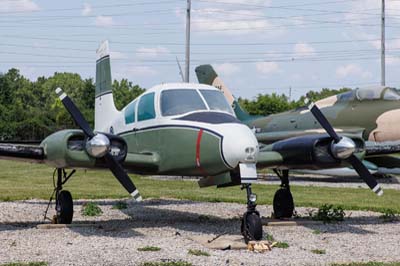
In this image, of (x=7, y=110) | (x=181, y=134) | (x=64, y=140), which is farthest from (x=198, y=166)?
(x=7, y=110)

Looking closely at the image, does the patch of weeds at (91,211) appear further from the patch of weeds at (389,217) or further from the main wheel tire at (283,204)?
the patch of weeds at (389,217)

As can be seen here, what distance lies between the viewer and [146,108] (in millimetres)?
13398

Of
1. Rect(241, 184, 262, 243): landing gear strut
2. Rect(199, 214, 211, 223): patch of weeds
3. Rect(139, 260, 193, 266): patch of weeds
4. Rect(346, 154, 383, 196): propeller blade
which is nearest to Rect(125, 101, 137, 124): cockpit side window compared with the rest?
Rect(199, 214, 211, 223): patch of weeds

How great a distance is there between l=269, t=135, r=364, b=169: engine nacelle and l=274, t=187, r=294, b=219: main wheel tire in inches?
51.5

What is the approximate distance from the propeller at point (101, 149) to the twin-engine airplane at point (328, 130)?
2566 mm

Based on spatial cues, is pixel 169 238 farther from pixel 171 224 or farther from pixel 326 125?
pixel 326 125

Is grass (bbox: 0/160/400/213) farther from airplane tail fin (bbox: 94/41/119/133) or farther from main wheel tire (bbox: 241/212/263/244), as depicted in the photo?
main wheel tire (bbox: 241/212/263/244)

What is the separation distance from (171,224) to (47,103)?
11086 cm

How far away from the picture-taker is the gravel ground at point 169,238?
9.36 meters

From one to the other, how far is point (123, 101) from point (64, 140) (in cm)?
10140

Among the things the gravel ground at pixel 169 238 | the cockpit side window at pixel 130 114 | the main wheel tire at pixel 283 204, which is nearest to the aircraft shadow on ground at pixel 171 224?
the gravel ground at pixel 169 238

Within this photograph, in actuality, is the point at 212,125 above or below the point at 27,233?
above

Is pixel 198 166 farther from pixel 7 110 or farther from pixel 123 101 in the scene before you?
pixel 123 101

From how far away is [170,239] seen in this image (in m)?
11.2
